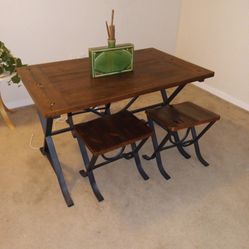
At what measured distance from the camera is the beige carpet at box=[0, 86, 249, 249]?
1.57 metres

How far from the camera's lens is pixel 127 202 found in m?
1.82

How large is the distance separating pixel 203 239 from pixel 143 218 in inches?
15.2

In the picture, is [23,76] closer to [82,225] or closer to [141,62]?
[141,62]

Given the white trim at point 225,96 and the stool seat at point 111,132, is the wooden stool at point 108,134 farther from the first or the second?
the white trim at point 225,96

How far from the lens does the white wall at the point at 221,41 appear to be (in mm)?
2889

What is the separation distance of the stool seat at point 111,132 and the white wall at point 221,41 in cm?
176

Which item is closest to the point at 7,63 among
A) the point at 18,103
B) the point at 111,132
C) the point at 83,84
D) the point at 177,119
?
the point at 18,103

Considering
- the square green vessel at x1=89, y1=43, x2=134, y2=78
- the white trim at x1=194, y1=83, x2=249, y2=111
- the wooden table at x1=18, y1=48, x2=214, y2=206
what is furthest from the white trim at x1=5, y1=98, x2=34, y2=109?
the white trim at x1=194, y1=83, x2=249, y2=111

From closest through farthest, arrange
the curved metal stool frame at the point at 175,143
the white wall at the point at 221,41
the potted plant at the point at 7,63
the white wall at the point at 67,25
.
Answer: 1. the curved metal stool frame at the point at 175,143
2. the potted plant at the point at 7,63
3. the white wall at the point at 67,25
4. the white wall at the point at 221,41

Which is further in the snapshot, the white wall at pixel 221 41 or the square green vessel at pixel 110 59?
the white wall at pixel 221 41

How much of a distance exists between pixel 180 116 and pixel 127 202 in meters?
0.74

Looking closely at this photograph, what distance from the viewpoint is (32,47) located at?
2.73m

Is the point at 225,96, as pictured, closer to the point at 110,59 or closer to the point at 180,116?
the point at 180,116

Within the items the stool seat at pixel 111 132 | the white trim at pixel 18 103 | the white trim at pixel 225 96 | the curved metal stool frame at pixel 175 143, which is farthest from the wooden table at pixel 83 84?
the white trim at pixel 225 96
